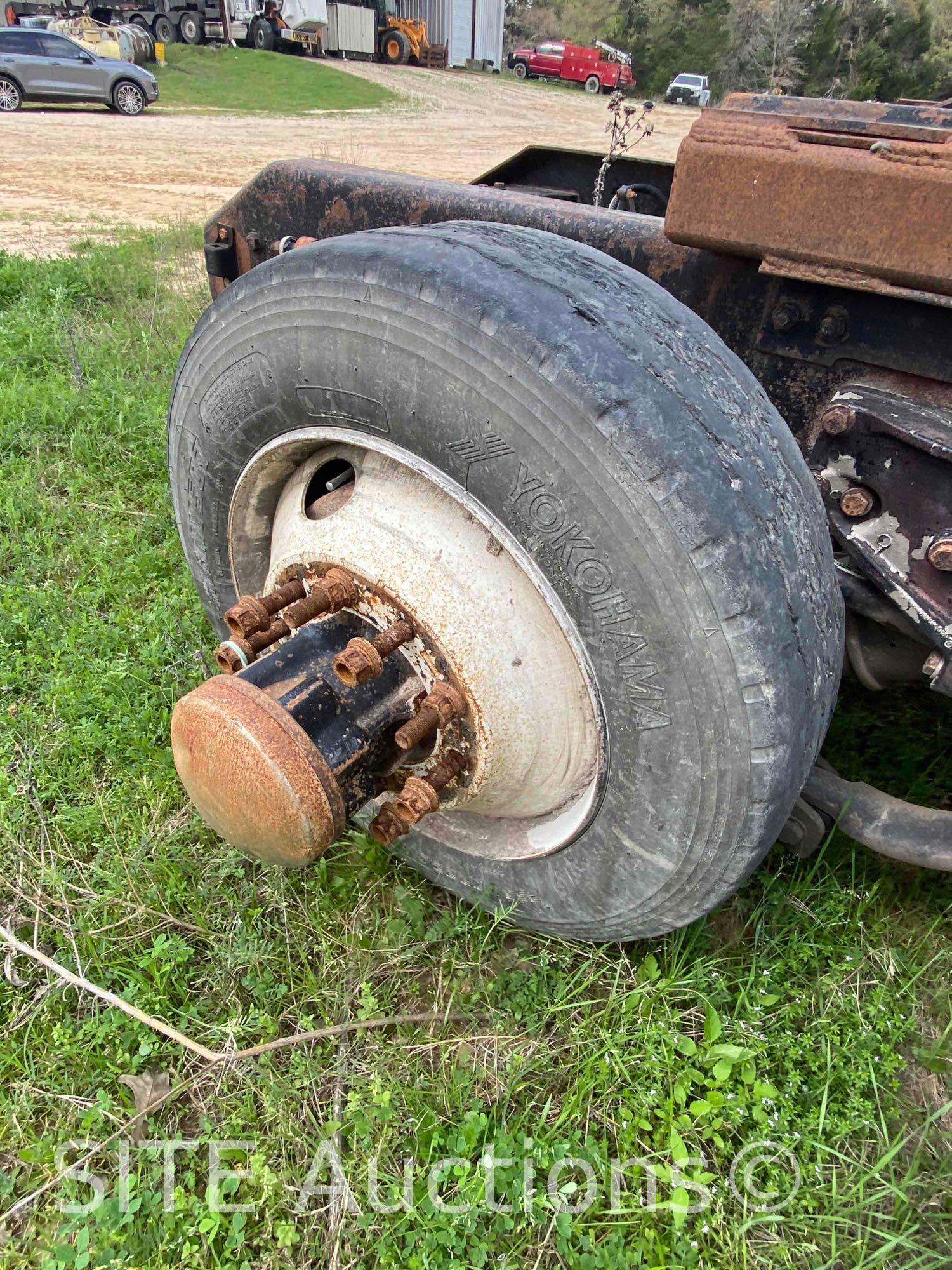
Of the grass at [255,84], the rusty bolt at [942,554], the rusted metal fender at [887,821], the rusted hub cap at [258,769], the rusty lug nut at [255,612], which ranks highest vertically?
the grass at [255,84]

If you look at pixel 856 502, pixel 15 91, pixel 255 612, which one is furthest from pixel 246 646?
pixel 15 91

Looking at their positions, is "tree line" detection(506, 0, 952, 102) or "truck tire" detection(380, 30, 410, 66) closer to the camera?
"tree line" detection(506, 0, 952, 102)

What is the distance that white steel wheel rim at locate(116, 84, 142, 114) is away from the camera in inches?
672

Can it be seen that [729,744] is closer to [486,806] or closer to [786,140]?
[486,806]

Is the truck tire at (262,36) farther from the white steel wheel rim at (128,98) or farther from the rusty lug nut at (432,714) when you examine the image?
the rusty lug nut at (432,714)

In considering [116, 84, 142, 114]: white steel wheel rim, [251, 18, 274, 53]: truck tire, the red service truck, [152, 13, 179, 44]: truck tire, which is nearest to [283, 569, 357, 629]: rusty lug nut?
[116, 84, 142, 114]: white steel wheel rim

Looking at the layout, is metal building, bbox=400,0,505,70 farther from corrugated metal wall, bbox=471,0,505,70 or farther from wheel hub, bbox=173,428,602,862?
wheel hub, bbox=173,428,602,862

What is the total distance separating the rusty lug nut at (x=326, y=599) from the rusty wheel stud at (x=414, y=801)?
0.34m

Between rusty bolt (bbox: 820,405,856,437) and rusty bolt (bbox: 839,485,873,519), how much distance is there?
0.35ft

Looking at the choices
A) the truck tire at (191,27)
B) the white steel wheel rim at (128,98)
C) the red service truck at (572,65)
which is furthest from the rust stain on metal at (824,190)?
the red service truck at (572,65)

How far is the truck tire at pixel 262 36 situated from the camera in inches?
1085

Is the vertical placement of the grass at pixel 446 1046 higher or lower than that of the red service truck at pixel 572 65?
lower

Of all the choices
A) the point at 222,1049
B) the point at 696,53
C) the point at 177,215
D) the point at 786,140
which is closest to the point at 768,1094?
the point at 222,1049

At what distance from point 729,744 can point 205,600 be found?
4.59 feet
